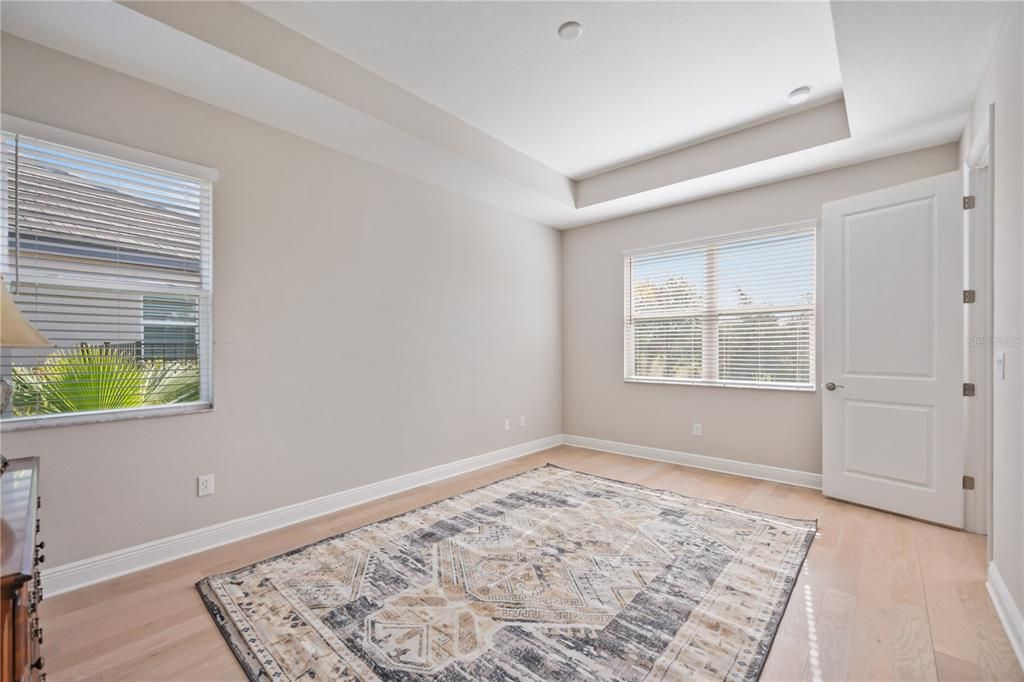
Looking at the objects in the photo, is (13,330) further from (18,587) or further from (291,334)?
(291,334)

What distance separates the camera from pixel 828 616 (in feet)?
6.54

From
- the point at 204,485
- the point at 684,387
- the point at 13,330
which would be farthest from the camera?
the point at 684,387

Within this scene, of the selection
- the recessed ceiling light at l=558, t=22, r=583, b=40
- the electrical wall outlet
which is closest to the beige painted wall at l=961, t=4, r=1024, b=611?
the recessed ceiling light at l=558, t=22, r=583, b=40

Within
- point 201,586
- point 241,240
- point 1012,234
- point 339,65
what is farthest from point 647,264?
point 201,586

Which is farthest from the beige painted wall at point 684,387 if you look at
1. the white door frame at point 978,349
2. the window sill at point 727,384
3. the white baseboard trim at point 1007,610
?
the white baseboard trim at point 1007,610

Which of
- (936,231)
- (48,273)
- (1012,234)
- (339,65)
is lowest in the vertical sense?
(48,273)

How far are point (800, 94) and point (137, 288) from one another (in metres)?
4.15

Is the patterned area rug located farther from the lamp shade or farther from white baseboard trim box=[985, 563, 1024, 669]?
the lamp shade

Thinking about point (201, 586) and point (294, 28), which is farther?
point (294, 28)

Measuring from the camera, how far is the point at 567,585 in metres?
2.23

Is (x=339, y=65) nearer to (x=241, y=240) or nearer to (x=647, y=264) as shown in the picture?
(x=241, y=240)

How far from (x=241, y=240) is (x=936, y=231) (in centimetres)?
439

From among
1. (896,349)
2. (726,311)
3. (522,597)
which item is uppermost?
(726,311)

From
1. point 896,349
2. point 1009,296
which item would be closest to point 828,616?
point 1009,296
